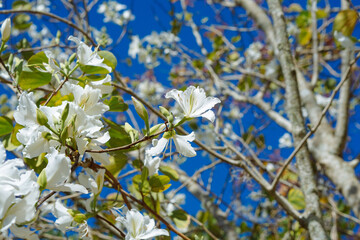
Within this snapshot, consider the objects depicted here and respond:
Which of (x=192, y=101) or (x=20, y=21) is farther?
(x=20, y=21)

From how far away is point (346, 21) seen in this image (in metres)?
1.05

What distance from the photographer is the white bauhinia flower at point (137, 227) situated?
482mm

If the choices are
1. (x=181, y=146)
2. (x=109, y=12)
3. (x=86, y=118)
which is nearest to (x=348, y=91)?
(x=181, y=146)

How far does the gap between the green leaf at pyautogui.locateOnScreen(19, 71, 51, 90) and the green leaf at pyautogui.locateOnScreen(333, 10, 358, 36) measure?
2.99 feet

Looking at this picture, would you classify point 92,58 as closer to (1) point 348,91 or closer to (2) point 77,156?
(2) point 77,156

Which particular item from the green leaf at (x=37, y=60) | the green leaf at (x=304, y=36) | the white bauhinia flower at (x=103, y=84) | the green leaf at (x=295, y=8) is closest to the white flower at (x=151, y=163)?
the white bauhinia flower at (x=103, y=84)

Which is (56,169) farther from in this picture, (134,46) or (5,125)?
(134,46)

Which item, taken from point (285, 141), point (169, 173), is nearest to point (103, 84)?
point (169, 173)

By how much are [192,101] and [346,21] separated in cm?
81

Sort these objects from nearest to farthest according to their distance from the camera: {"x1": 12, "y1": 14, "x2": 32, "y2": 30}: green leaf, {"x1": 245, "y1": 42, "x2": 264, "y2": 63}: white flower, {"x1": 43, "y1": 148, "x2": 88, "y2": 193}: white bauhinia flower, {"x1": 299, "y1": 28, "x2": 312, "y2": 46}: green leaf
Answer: {"x1": 43, "y1": 148, "x2": 88, "y2": 193}: white bauhinia flower, {"x1": 12, "y1": 14, "x2": 32, "y2": 30}: green leaf, {"x1": 299, "y1": 28, "x2": 312, "y2": 46}: green leaf, {"x1": 245, "y1": 42, "x2": 264, "y2": 63}: white flower

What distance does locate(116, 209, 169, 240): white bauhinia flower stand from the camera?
0.48m

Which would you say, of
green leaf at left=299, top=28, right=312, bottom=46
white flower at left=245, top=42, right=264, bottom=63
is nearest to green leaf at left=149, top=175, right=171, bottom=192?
green leaf at left=299, top=28, right=312, bottom=46

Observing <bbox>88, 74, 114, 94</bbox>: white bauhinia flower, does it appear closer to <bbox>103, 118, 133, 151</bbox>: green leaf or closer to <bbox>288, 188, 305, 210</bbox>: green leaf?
<bbox>103, 118, 133, 151</bbox>: green leaf

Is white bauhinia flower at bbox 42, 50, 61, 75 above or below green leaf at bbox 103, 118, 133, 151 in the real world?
above
